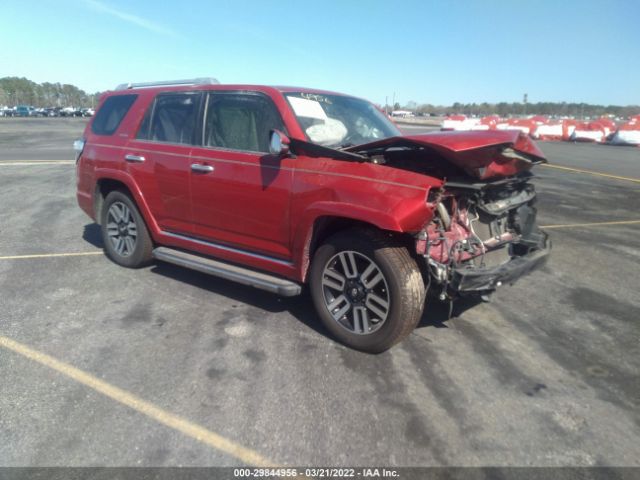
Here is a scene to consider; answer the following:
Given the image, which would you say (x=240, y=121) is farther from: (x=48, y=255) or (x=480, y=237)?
(x=48, y=255)

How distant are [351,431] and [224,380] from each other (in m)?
0.99

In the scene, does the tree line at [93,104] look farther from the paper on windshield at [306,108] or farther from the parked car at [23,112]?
the paper on windshield at [306,108]

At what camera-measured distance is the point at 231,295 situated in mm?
4762

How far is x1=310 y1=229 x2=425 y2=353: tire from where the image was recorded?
339cm

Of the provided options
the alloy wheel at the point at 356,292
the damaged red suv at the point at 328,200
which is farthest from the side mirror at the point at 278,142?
the alloy wheel at the point at 356,292

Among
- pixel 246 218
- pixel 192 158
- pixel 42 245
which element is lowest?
pixel 42 245

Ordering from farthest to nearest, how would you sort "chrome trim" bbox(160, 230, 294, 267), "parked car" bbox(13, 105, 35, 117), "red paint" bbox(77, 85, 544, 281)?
"parked car" bbox(13, 105, 35, 117)
"chrome trim" bbox(160, 230, 294, 267)
"red paint" bbox(77, 85, 544, 281)

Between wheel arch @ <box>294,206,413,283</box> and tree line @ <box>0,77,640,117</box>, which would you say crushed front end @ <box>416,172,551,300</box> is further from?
tree line @ <box>0,77,640,117</box>

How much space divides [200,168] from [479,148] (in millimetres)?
2469

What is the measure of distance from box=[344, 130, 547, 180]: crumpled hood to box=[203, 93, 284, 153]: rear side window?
0.84m

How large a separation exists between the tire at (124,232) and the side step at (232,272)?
0.31 meters

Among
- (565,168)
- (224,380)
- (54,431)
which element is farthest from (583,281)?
(565,168)

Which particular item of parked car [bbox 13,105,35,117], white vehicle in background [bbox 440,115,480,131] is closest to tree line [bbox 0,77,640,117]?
parked car [bbox 13,105,35,117]

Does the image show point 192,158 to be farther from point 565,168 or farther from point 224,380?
point 565,168
